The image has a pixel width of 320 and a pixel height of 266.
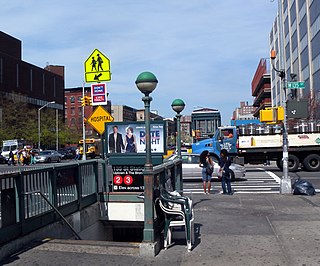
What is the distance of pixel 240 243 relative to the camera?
7.04 meters

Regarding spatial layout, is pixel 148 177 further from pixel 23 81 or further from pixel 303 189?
pixel 23 81

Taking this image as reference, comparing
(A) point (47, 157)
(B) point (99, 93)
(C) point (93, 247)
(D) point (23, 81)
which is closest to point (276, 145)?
(B) point (99, 93)

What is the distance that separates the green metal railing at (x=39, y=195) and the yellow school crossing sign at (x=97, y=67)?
107 inches

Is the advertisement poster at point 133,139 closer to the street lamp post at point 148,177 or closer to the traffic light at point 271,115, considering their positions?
the traffic light at point 271,115

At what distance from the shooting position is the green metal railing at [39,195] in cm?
668

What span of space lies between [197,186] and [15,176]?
11833mm

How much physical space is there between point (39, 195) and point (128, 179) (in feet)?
14.4

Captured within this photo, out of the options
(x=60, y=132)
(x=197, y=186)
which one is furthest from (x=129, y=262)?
(x=60, y=132)

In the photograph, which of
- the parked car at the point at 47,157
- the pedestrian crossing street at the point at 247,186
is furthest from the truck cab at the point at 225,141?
the parked car at the point at 47,157

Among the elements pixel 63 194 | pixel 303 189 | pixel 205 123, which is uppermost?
pixel 205 123

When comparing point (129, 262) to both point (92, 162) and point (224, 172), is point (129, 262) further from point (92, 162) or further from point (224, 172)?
point (224, 172)

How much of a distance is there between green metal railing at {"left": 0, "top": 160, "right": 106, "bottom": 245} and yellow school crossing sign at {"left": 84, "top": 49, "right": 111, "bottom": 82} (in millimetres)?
2706

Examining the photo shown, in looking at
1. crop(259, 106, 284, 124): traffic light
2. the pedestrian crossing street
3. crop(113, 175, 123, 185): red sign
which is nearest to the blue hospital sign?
crop(113, 175, 123, 185): red sign

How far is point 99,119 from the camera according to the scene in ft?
39.4
